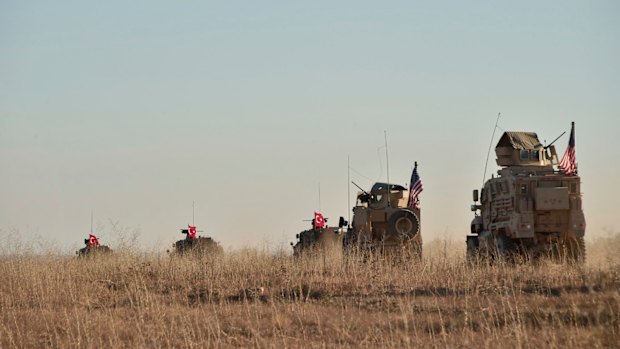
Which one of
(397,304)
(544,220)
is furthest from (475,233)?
(397,304)

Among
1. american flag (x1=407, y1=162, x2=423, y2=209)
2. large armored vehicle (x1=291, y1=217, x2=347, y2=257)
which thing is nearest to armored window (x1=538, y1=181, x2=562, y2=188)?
american flag (x1=407, y1=162, x2=423, y2=209)

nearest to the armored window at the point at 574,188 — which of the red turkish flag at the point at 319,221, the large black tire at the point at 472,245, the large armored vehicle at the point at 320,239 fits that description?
the large black tire at the point at 472,245

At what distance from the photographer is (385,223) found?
28.2 m

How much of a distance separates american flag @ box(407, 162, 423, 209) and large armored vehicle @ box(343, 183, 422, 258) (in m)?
0.49

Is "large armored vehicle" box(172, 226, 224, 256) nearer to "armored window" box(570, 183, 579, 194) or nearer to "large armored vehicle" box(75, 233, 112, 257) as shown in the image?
"large armored vehicle" box(75, 233, 112, 257)

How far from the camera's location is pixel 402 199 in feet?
97.8

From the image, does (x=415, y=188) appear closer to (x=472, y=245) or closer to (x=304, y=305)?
(x=472, y=245)

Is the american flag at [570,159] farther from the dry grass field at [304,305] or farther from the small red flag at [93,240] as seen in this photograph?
the small red flag at [93,240]

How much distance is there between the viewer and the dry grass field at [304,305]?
12.7 m

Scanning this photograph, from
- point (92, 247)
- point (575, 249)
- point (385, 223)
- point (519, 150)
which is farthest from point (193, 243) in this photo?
point (575, 249)

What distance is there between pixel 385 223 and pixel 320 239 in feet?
17.8

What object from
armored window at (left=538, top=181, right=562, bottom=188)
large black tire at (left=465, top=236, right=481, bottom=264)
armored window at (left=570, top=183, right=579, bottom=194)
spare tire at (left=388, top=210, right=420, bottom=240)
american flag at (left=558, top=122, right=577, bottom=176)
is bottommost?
large black tire at (left=465, top=236, right=481, bottom=264)

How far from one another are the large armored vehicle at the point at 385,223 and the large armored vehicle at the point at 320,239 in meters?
2.09

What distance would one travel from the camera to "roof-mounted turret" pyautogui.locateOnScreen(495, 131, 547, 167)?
27.1 m
